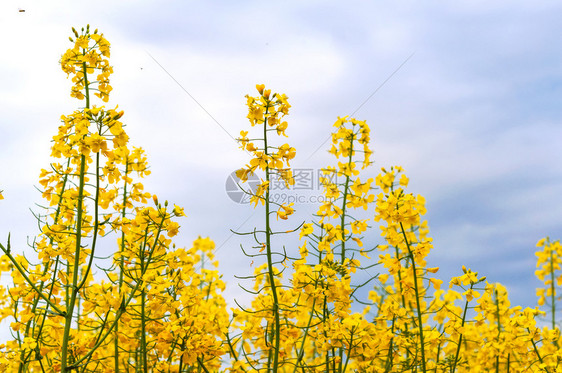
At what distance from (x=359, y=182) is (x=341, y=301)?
4.18ft

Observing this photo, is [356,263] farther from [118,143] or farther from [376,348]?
[118,143]

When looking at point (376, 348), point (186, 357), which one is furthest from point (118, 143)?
point (376, 348)

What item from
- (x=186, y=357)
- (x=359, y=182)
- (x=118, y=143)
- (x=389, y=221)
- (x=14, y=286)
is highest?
(x=359, y=182)

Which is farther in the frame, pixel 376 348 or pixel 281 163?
pixel 376 348

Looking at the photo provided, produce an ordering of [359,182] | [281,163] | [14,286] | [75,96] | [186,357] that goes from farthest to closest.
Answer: [359,182], [14,286], [75,96], [186,357], [281,163]

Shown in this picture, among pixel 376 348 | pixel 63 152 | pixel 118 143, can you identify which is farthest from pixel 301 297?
pixel 63 152

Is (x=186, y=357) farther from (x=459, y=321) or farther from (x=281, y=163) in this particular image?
(x=459, y=321)

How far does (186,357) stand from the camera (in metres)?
3.53

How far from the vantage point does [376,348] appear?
404 cm

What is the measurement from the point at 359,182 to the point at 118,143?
6.82 ft

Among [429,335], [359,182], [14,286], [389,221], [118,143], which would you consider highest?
[359,182]

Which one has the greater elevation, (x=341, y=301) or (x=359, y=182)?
(x=359, y=182)

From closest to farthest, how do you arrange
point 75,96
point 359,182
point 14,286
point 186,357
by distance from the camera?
point 186,357 → point 75,96 → point 14,286 → point 359,182

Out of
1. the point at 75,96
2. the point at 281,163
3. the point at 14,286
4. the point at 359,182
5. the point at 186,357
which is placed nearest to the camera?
the point at 281,163
